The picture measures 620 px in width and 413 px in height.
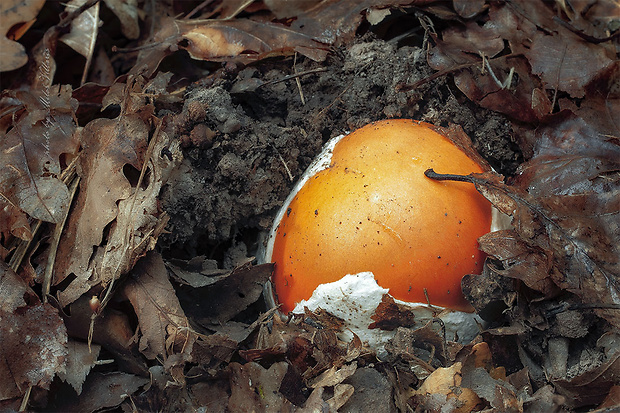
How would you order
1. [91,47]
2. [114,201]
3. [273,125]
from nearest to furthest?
[114,201]
[273,125]
[91,47]

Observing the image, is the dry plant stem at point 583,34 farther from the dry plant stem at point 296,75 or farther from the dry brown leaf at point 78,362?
the dry brown leaf at point 78,362

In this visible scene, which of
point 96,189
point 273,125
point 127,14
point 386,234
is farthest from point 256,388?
point 127,14

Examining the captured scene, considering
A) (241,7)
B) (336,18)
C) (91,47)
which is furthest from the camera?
(91,47)

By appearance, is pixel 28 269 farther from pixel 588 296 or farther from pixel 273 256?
pixel 588 296

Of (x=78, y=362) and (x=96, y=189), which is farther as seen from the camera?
(x=96, y=189)

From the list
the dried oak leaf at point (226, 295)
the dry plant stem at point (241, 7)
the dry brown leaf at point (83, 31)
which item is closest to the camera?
the dried oak leaf at point (226, 295)

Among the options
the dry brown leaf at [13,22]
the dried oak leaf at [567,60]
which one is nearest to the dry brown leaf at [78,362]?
the dry brown leaf at [13,22]

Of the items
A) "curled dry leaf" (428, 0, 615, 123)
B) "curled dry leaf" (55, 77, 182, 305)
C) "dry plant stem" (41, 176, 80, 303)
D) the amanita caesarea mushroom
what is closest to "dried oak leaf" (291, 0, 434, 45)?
"curled dry leaf" (428, 0, 615, 123)

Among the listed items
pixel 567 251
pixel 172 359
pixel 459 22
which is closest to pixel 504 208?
pixel 567 251

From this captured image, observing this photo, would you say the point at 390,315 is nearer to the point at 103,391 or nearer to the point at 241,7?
the point at 103,391
